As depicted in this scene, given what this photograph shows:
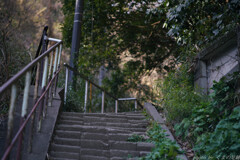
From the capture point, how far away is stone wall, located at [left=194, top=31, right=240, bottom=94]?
17.8ft

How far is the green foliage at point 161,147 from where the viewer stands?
368 centimetres

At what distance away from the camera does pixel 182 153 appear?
399 centimetres

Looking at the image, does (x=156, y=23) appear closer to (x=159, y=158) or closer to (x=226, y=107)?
(x=226, y=107)

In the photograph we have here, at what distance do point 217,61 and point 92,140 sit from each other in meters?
3.52

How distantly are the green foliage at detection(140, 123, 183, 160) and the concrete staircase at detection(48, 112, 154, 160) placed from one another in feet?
0.69

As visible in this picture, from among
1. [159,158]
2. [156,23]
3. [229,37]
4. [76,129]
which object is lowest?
[159,158]

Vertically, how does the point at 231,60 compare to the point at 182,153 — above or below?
above

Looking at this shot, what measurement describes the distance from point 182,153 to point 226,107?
1.22 metres

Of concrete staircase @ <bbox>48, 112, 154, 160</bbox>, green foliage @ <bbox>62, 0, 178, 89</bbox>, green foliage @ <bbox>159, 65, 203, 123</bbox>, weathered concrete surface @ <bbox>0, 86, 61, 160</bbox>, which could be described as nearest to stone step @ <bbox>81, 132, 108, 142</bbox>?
concrete staircase @ <bbox>48, 112, 154, 160</bbox>

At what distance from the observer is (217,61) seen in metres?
6.12

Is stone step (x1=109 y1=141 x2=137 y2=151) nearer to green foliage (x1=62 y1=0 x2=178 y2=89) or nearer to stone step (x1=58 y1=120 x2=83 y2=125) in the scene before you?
stone step (x1=58 y1=120 x2=83 y2=125)

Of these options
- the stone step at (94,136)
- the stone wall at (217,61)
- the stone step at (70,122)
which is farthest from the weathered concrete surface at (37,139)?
the stone wall at (217,61)

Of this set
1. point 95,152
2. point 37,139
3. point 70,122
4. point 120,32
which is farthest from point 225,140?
point 120,32

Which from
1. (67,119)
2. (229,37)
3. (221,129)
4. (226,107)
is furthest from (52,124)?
(229,37)
